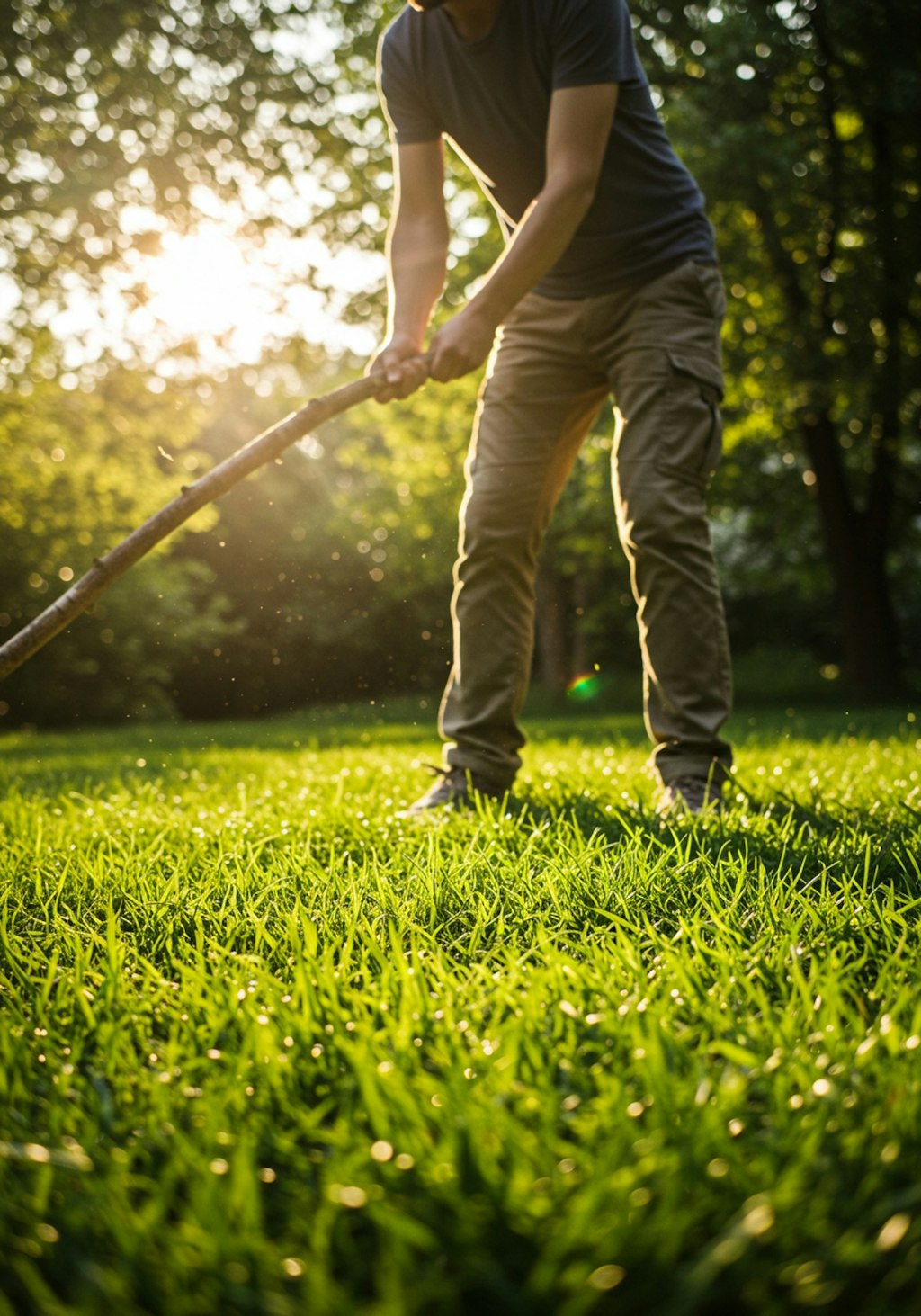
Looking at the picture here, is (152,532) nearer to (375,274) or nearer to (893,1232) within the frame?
(893,1232)

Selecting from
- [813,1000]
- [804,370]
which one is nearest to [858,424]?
[804,370]

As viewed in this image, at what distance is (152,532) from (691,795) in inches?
63.6

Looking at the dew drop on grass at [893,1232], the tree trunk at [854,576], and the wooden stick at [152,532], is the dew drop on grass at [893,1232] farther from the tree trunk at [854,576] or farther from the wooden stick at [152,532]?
the tree trunk at [854,576]

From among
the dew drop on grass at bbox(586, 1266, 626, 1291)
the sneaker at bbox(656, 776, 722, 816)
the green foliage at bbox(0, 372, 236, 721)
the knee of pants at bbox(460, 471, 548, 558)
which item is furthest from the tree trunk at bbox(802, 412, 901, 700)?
the dew drop on grass at bbox(586, 1266, 626, 1291)

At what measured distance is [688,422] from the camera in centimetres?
314

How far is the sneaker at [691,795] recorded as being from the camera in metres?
2.74

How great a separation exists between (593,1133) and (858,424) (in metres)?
14.1

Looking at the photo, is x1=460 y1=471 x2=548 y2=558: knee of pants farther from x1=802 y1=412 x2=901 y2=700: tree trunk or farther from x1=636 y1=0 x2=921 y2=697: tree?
x1=802 y1=412 x2=901 y2=700: tree trunk

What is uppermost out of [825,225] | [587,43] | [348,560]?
[825,225]

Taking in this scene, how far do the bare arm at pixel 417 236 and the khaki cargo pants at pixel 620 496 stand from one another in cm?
30

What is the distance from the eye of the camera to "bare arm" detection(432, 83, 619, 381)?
2.89m

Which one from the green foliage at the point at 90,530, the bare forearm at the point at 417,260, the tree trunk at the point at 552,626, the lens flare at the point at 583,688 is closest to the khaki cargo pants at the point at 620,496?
the bare forearm at the point at 417,260

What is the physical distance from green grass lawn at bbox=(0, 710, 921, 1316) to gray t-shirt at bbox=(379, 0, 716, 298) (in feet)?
6.05

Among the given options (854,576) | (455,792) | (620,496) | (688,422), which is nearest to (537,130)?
(688,422)
